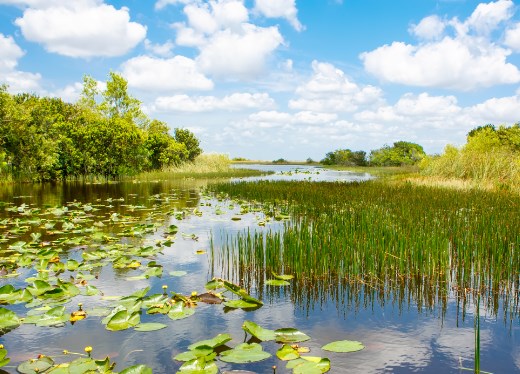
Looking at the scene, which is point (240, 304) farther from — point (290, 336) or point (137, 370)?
point (137, 370)

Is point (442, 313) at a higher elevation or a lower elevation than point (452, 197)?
lower

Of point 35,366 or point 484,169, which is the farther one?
point 484,169

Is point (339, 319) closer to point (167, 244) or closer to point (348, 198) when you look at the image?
point (167, 244)

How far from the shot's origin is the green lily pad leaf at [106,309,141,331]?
4168 millimetres

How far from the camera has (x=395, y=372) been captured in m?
3.46

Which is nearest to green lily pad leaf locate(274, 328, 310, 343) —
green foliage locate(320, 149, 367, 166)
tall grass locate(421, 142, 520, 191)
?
tall grass locate(421, 142, 520, 191)

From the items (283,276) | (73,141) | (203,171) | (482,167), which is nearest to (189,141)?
(203,171)

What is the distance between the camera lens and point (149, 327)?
4125 mm

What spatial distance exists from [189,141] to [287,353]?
138ft

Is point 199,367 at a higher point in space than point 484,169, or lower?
lower

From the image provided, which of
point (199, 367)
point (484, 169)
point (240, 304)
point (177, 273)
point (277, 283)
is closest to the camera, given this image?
point (199, 367)

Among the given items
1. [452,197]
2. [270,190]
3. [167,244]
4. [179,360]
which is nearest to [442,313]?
[179,360]

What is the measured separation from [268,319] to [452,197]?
398 inches

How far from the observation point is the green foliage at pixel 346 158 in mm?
69438
